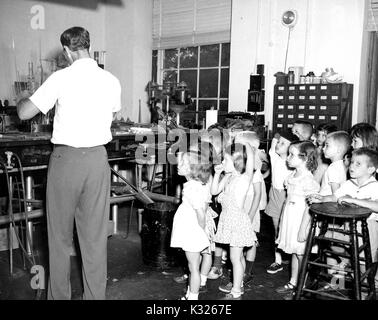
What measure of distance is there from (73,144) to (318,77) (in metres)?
3.77

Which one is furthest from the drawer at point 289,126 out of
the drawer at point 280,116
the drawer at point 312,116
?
the drawer at point 312,116

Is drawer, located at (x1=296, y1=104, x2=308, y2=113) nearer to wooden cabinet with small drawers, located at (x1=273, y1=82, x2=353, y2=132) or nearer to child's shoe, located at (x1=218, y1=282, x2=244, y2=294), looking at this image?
wooden cabinet with small drawers, located at (x1=273, y1=82, x2=353, y2=132)

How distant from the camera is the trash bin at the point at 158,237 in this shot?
3.43 meters

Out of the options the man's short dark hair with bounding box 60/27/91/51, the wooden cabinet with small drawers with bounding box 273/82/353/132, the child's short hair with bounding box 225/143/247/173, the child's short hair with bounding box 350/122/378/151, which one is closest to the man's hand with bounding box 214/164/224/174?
the child's short hair with bounding box 225/143/247/173

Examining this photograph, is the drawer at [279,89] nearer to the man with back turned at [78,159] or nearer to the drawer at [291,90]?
the drawer at [291,90]

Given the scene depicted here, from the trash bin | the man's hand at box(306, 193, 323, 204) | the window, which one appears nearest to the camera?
the man's hand at box(306, 193, 323, 204)

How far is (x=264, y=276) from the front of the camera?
3.44 metres

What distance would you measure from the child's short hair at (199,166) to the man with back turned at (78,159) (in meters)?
0.58

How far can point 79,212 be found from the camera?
253 centimetres

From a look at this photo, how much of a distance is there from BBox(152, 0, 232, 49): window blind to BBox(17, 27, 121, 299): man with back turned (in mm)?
4297

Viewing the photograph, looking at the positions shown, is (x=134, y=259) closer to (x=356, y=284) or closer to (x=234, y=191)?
(x=234, y=191)

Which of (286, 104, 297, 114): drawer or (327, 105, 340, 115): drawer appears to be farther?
(286, 104, 297, 114): drawer

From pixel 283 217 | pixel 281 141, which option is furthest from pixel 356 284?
pixel 281 141

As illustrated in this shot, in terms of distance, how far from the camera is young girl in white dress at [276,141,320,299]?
302 centimetres
